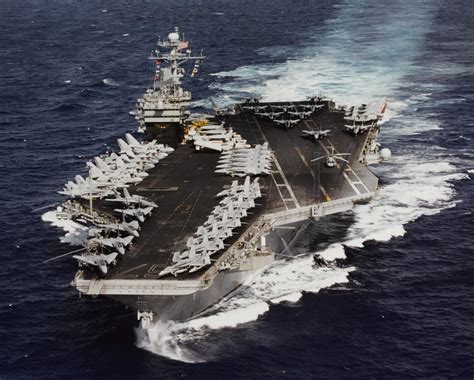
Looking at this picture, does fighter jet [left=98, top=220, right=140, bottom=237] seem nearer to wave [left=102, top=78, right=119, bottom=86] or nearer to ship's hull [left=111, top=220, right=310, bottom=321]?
ship's hull [left=111, top=220, right=310, bottom=321]

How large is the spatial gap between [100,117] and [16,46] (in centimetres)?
4560

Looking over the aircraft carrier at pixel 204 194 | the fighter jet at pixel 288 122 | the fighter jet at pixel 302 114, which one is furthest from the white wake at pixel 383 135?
the fighter jet at pixel 288 122

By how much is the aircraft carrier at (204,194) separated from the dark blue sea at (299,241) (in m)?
2.46

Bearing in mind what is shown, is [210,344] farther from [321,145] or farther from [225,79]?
[225,79]

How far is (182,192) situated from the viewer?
40875 millimetres

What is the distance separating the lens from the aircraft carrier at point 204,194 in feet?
101

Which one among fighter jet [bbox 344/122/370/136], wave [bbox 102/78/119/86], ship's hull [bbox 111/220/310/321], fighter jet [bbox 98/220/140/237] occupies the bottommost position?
wave [bbox 102/78/119/86]

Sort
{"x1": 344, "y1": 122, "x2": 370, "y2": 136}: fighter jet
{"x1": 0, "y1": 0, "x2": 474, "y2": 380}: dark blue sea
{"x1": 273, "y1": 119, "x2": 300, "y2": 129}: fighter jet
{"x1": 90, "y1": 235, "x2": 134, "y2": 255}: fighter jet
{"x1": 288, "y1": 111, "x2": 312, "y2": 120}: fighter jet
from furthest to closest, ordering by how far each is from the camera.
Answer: {"x1": 288, "y1": 111, "x2": 312, "y2": 120}: fighter jet → {"x1": 273, "y1": 119, "x2": 300, "y2": 129}: fighter jet → {"x1": 344, "y1": 122, "x2": 370, "y2": 136}: fighter jet → {"x1": 90, "y1": 235, "x2": 134, "y2": 255}: fighter jet → {"x1": 0, "y1": 0, "x2": 474, "y2": 380}: dark blue sea

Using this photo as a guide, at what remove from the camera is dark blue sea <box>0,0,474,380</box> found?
30.0 m

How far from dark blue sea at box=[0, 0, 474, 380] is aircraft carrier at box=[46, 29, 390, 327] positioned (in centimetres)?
246

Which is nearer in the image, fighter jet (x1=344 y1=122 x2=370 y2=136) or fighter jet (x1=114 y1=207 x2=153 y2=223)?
fighter jet (x1=114 y1=207 x2=153 y2=223)

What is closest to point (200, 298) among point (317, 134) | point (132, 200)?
point (132, 200)

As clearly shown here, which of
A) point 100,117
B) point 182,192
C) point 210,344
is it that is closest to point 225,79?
point 100,117

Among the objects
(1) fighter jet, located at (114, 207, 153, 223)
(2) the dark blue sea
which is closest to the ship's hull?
(2) the dark blue sea
